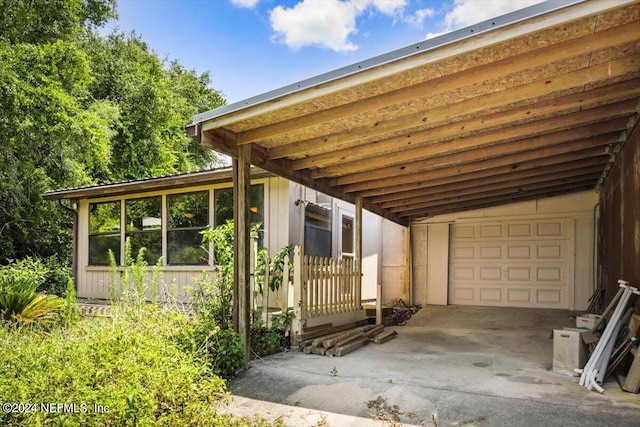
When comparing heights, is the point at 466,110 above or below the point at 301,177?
above

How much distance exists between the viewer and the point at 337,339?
546 centimetres

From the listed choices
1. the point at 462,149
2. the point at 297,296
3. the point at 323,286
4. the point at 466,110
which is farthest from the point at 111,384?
the point at 462,149

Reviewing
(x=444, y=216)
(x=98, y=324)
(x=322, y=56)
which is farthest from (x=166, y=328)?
(x=322, y=56)

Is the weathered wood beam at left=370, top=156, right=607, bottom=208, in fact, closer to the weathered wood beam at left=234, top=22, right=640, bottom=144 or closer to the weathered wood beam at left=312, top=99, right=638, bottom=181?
the weathered wood beam at left=312, top=99, right=638, bottom=181

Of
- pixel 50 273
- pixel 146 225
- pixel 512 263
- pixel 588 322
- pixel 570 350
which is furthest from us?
pixel 50 273

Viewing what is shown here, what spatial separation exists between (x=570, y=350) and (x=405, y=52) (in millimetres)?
3317

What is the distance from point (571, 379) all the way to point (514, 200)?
17.9 ft

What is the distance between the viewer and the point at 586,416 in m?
3.04

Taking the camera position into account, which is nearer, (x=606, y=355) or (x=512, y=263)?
(x=606, y=355)

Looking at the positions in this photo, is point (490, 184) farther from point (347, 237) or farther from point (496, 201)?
point (347, 237)

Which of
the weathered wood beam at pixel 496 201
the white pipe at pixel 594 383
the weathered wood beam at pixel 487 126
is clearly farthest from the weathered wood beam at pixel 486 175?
the white pipe at pixel 594 383

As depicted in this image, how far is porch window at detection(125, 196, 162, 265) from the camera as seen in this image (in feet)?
27.3

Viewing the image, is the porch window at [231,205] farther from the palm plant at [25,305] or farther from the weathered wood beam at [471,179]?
the palm plant at [25,305]

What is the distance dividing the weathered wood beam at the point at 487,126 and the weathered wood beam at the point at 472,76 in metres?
1.07
